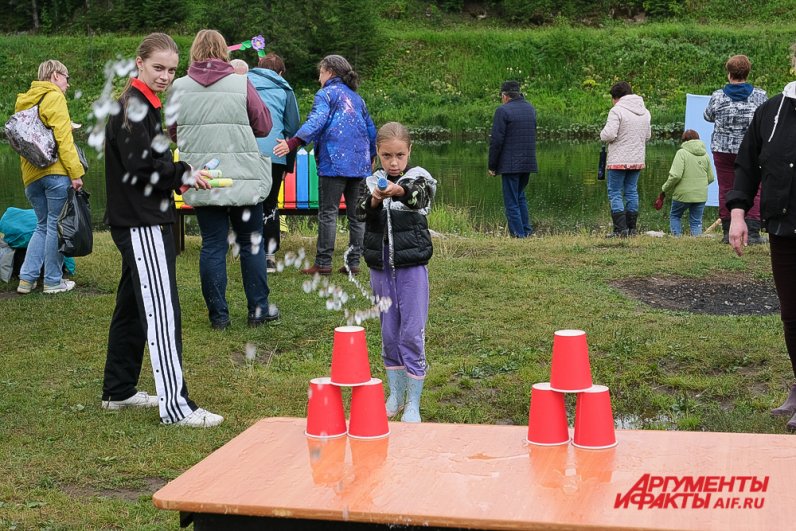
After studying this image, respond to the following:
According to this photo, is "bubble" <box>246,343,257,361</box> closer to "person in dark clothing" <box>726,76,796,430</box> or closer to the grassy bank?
"person in dark clothing" <box>726,76,796,430</box>

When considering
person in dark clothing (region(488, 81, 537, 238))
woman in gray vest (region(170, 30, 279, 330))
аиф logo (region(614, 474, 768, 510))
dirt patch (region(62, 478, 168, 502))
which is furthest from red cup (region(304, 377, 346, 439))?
person in dark clothing (region(488, 81, 537, 238))

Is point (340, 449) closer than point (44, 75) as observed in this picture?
Yes

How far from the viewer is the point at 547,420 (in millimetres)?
3994

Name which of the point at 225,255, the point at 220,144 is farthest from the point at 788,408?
the point at 220,144

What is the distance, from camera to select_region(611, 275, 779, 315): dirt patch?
331 inches

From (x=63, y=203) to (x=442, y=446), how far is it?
6.02 m

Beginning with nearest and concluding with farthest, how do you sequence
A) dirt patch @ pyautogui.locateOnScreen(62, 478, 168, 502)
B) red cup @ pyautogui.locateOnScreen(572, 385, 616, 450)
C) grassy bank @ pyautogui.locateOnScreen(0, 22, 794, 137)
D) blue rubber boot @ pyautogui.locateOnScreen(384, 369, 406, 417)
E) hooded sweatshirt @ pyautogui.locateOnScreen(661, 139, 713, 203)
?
red cup @ pyautogui.locateOnScreen(572, 385, 616, 450) → dirt patch @ pyautogui.locateOnScreen(62, 478, 168, 502) → blue rubber boot @ pyautogui.locateOnScreen(384, 369, 406, 417) → hooded sweatshirt @ pyautogui.locateOnScreen(661, 139, 713, 203) → grassy bank @ pyautogui.locateOnScreen(0, 22, 794, 137)

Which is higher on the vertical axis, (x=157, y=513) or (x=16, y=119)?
(x=16, y=119)

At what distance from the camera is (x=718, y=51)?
Result: 43219 millimetres

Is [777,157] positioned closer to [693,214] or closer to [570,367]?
[570,367]

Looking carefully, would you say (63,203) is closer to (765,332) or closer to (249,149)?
(249,149)

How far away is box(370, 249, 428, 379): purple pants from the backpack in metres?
4.12

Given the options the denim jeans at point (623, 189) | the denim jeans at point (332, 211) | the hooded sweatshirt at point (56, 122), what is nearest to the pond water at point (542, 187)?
the denim jeans at point (623, 189)

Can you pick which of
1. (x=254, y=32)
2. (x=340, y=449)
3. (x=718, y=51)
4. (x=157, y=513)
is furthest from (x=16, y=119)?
(x=718, y=51)
